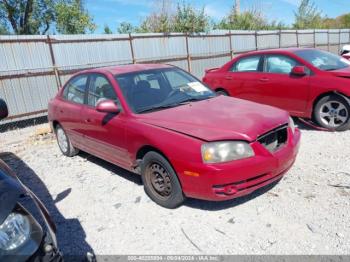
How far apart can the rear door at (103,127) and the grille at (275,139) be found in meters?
1.65

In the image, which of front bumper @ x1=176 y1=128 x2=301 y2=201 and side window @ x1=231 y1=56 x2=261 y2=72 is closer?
front bumper @ x1=176 y1=128 x2=301 y2=201

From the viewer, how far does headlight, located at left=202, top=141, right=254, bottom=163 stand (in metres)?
3.12

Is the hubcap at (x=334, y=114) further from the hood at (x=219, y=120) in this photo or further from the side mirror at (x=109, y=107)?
the side mirror at (x=109, y=107)

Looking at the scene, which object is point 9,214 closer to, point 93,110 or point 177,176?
point 177,176

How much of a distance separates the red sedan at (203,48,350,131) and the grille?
2.78 m

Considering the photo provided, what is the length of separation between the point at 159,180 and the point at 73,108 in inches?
86.8

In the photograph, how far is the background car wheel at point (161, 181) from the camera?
348cm

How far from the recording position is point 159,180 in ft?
12.3

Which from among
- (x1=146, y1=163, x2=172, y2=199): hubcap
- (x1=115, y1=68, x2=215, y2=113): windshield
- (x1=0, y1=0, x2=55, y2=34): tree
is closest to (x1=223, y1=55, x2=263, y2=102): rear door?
(x1=115, y1=68, x2=215, y2=113): windshield

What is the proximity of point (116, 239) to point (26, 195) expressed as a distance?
1.44 meters

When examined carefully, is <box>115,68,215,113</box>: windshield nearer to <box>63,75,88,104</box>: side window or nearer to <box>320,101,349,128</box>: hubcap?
<box>63,75,88,104</box>: side window

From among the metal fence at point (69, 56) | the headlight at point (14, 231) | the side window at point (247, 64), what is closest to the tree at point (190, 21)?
the metal fence at point (69, 56)

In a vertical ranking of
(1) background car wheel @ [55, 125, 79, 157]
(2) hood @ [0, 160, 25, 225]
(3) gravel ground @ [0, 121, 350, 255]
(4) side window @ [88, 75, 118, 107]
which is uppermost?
(4) side window @ [88, 75, 118, 107]

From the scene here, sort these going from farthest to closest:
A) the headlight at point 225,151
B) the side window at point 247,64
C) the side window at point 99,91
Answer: the side window at point 247,64, the side window at point 99,91, the headlight at point 225,151
